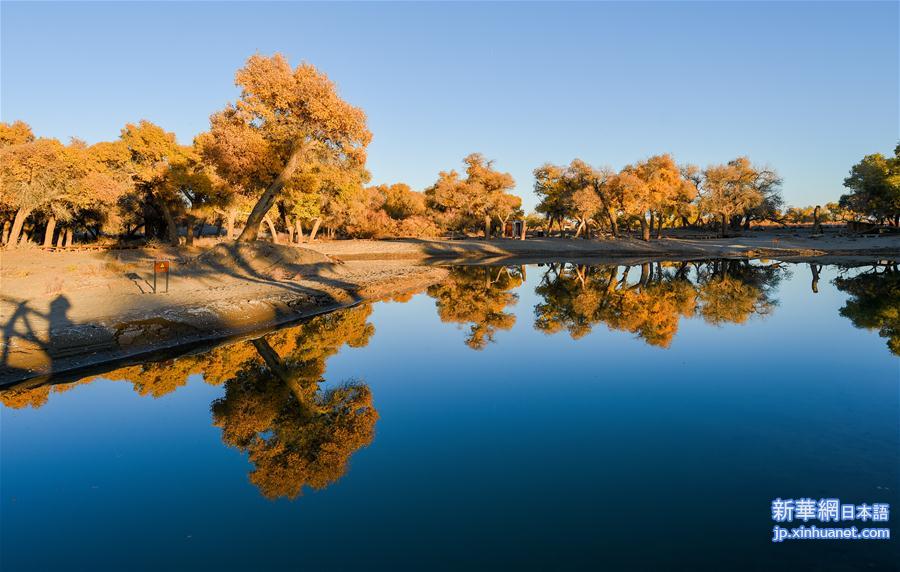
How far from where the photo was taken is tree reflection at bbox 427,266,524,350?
17484mm

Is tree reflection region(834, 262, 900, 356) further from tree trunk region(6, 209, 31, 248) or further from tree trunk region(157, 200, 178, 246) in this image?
tree trunk region(157, 200, 178, 246)

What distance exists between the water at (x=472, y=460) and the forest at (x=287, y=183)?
19875mm

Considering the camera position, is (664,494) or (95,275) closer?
(664,494)

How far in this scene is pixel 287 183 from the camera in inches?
1346

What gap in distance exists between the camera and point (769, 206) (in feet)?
237

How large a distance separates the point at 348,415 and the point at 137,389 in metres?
5.04

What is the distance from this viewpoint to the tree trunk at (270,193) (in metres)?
30.8

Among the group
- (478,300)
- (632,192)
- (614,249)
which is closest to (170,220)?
(478,300)

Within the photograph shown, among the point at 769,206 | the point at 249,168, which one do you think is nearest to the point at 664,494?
the point at 249,168

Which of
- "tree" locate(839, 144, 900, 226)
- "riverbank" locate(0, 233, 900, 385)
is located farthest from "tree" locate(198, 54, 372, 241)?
"tree" locate(839, 144, 900, 226)

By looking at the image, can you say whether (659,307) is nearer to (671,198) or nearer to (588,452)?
(588,452)

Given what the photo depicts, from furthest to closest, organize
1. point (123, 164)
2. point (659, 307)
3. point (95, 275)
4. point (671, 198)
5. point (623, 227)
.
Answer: point (623, 227) → point (671, 198) → point (123, 164) → point (95, 275) → point (659, 307)

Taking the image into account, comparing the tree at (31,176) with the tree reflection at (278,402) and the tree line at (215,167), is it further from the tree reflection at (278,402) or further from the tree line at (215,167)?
the tree reflection at (278,402)

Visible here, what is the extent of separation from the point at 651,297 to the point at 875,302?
31.1 ft
